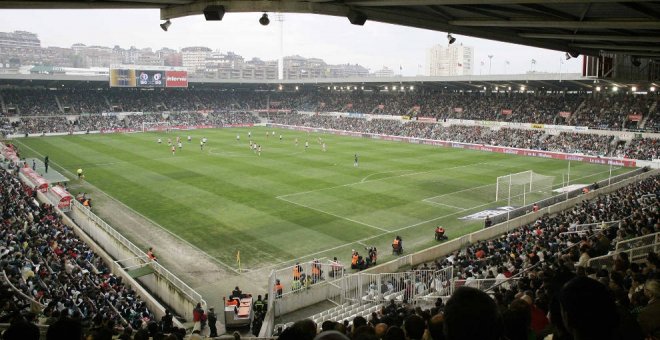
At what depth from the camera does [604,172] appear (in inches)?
1730

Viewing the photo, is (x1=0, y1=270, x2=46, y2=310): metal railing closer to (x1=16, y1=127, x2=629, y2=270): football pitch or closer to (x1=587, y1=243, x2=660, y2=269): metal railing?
(x1=16, y1=127, x2=629, y2=270): football pitch

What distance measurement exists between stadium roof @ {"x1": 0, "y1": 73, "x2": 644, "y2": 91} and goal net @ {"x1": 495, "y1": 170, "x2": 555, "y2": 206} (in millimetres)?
18272

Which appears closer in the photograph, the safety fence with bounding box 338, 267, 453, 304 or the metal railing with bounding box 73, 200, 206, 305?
the safety fence with bounding box 338, 267, 453, 304

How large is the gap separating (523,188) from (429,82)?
1528 inches

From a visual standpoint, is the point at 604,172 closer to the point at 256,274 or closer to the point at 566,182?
the point at 566,182

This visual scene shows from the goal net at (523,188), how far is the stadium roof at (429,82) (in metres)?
18.3

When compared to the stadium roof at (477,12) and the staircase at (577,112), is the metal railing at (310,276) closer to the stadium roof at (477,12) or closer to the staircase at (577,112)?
the stadium roof at (477,12)

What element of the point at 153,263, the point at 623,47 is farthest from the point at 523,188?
the point at 153,263

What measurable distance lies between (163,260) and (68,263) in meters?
4.82

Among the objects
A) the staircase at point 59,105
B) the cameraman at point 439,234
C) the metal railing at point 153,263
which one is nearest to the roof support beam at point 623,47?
the cameraman at point 439,234

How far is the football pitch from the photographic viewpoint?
2578 cm

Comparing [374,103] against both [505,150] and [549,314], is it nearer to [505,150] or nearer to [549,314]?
[505,150]

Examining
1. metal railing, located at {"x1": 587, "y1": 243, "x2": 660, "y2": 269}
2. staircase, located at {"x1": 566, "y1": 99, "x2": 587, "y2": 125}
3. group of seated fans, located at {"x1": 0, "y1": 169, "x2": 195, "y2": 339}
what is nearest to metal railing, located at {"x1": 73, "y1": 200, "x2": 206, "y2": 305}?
group of seated fans, located at {"x1": 0, "y1": 169, "x2": 195, "y2": 339}

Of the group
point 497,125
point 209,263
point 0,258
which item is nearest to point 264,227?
point 209,263
